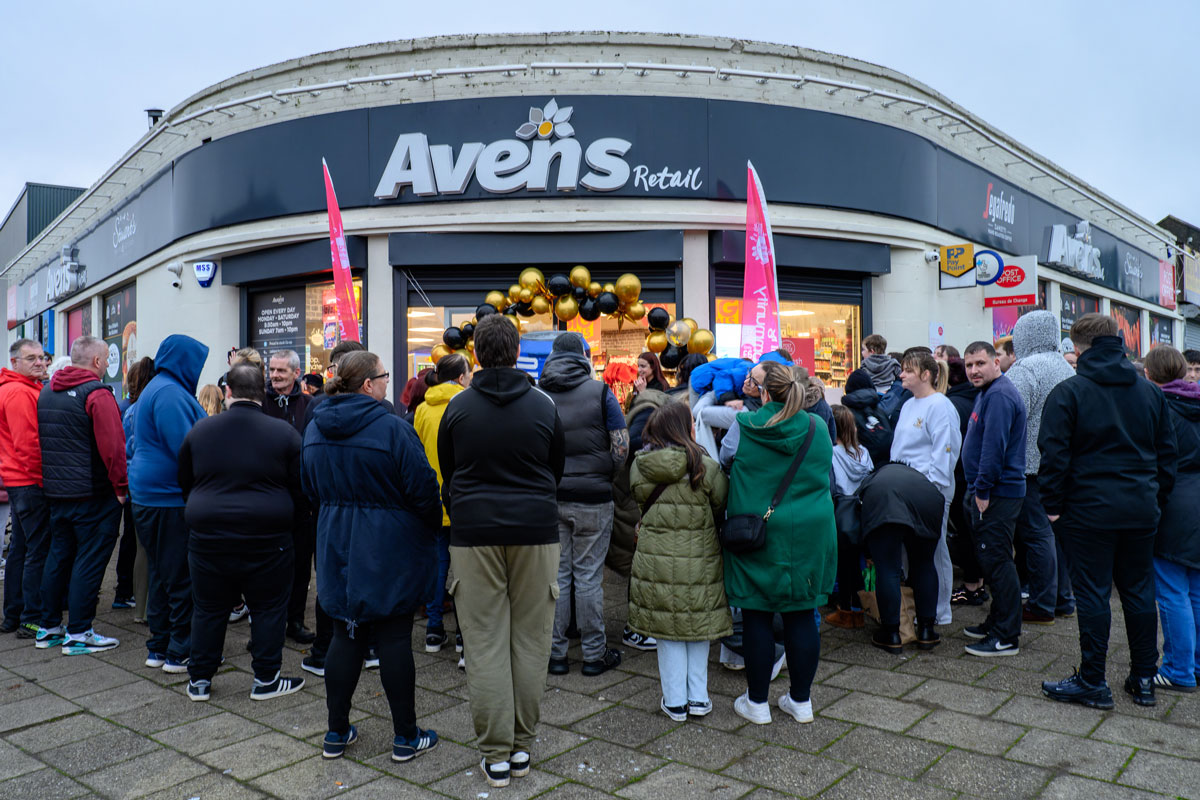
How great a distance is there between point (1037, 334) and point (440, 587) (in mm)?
4627

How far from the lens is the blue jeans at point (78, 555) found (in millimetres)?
5406

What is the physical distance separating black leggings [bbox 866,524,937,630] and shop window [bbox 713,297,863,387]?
608 centimetres

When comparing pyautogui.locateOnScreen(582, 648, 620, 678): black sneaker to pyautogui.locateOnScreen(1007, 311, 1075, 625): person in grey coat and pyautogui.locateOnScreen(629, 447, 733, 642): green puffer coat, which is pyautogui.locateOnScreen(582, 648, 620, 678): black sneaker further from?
pyautogui.locateOnScreen(1007, 311, 1075, 625): person in grey coat

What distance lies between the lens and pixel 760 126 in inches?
419

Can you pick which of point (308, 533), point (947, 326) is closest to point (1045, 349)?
point (308, 533)

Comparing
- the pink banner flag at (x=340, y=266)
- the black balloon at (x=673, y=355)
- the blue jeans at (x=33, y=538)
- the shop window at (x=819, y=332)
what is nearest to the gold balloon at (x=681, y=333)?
the black balloon at (x=673, y=355)

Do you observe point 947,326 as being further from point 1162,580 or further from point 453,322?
point 1162,580

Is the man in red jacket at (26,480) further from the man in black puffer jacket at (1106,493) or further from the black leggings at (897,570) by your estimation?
the man in black puffer jacket at (1106,493)

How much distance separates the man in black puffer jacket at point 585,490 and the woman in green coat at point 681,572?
2.01ft

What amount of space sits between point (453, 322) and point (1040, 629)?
7.85 m

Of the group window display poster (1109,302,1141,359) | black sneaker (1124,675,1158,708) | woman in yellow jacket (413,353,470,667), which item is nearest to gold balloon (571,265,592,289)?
woman in yellow jacket (413,353,470,667)

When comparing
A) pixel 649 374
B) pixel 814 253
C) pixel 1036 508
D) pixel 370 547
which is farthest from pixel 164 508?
pixel 814 253

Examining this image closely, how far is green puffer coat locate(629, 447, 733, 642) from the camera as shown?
4051 millimetres

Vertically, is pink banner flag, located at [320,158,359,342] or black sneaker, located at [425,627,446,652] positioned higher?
pink banner flag, located at [320,158,359,342]
